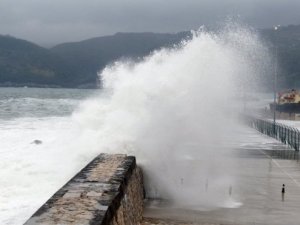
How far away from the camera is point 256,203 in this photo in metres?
10.9

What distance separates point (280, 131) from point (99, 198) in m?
22.9

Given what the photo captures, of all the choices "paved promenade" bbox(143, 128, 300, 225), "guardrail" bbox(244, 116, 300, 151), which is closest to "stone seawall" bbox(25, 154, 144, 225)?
"paved promenade" bbox(143, 128, 300, 225)

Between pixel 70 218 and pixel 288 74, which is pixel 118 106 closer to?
pixel 70 218

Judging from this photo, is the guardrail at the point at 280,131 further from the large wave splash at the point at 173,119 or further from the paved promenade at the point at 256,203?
the large wave splash at the point at 173,119

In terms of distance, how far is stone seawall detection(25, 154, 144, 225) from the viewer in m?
5.98

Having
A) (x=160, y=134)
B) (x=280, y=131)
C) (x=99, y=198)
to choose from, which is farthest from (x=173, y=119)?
(x=280, y=131)

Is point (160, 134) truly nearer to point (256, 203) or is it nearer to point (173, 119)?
point (173, 119)

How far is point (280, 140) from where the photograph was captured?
26391 millimetres

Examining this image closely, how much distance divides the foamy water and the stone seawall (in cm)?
176

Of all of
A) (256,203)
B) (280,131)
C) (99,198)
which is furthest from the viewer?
(280,131)

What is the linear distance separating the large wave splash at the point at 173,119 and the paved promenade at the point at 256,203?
0.51 metres

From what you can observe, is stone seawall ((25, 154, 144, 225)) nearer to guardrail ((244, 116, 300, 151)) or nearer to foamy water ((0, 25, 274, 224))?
foamy water ((0, 25, 274, 224))

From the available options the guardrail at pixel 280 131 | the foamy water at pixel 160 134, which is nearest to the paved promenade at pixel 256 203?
the foamy water at pixel 160 134

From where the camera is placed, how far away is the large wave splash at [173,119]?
38.7 ft
